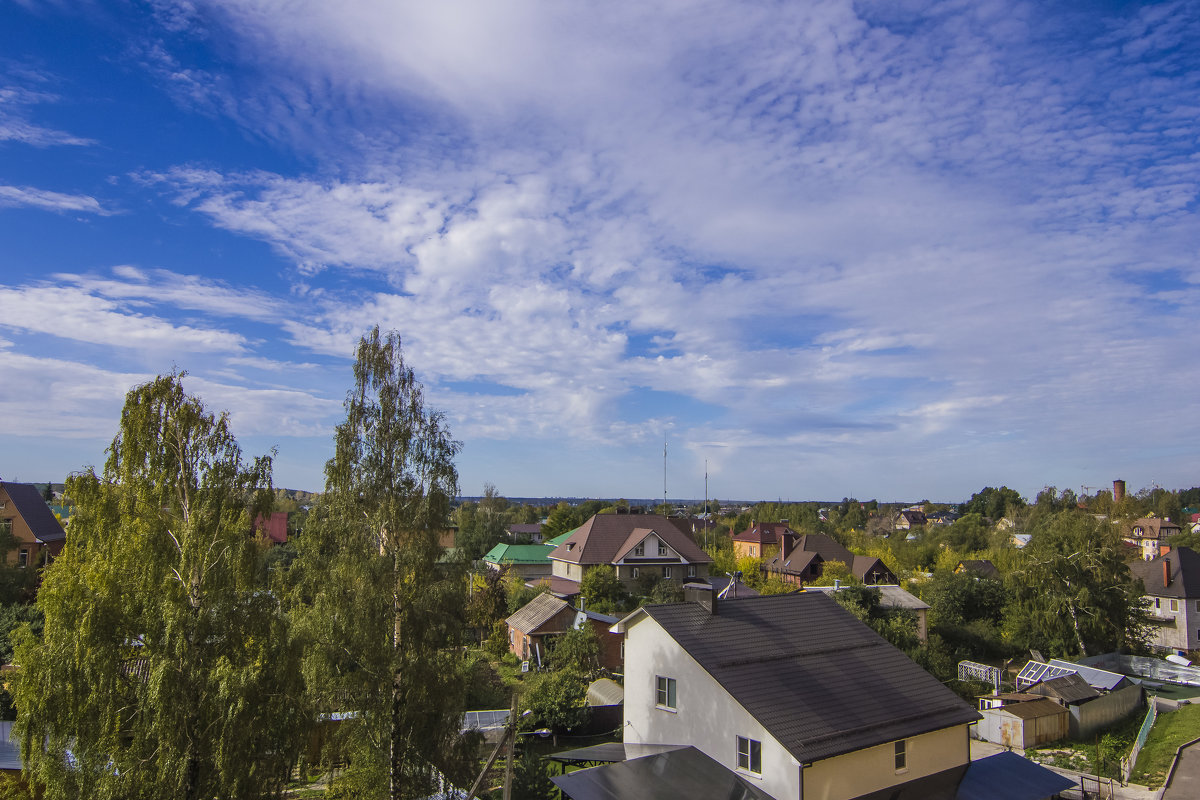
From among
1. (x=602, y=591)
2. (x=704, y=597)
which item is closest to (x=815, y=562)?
(x=602, y=591)

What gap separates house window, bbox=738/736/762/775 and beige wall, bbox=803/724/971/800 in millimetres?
1197

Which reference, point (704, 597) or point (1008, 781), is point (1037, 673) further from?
point (704, 597)

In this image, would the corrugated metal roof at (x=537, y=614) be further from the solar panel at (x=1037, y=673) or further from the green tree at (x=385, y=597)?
the solar panel at (x=1037, y=673)

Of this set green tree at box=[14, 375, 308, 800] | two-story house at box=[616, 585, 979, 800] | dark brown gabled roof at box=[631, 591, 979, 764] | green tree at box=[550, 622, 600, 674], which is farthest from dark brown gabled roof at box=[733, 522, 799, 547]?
green tree at box=[14, 375, 308, 800]

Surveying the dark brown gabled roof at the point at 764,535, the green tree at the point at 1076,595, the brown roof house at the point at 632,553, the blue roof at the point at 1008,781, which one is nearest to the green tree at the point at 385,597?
the blue roof at the point at 1008,781

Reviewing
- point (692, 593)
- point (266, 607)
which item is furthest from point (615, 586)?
point (266, 607)

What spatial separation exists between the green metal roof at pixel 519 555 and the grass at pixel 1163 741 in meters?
43.4

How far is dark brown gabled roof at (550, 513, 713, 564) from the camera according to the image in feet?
163

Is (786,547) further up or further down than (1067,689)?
further up

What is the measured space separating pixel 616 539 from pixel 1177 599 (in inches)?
1524

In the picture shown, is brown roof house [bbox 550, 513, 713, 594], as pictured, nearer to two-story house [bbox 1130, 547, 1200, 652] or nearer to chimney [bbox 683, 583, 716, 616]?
chimney [bbox 683, 583, 716, 616]

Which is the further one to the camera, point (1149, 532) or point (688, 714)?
point (1149, 532)

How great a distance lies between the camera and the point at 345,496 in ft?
54.9

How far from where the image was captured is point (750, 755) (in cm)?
1648
